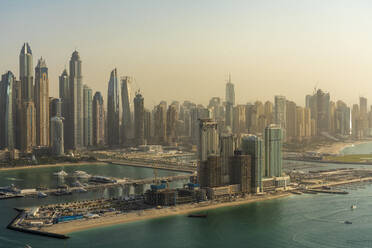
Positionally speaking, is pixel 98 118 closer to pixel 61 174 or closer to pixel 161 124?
pixel 161 124

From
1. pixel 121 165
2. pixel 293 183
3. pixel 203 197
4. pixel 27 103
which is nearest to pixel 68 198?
pixel 203 197

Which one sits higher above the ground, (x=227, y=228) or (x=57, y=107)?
(x=57, y=107)

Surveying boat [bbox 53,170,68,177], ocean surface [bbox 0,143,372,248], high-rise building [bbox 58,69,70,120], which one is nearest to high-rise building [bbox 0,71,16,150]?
high-rise building [bbox 58,69,70,120]

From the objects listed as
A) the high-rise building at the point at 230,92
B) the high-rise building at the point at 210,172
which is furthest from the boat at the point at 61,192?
the high-rise building at the point at 230,92

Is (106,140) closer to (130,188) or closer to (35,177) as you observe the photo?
(35,177)

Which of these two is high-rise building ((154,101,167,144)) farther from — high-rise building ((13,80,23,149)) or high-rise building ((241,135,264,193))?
high-rise building ((241,135,264,193))

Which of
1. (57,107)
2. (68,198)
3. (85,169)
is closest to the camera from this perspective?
(68,198)
